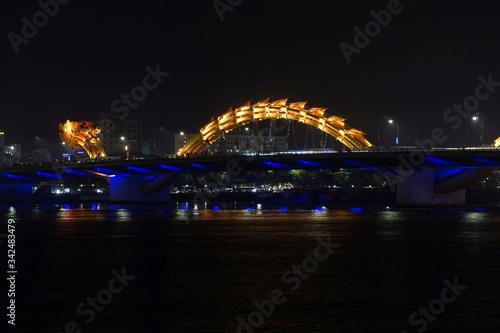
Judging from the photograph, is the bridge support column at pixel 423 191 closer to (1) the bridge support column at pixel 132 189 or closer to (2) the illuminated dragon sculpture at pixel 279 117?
(2) the illuminated dragon sculpture at pixel 279 117

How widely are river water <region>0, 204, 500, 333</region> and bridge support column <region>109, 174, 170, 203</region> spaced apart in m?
71.6

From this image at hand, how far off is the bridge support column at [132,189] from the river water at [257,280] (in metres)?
71.6

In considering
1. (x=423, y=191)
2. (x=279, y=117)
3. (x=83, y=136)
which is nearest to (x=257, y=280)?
(x=423, y=191)

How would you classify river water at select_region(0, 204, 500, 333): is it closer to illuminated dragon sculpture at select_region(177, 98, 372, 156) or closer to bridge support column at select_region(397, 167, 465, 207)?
bridge support column at select_region(397, 167, 465, 207)

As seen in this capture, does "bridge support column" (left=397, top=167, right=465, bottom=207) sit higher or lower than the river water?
higher

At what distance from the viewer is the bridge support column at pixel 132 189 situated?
150 m

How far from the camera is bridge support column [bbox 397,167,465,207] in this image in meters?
124

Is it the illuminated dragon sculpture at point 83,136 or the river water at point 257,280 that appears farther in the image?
the illuminated dragon sculpture at point 83,136

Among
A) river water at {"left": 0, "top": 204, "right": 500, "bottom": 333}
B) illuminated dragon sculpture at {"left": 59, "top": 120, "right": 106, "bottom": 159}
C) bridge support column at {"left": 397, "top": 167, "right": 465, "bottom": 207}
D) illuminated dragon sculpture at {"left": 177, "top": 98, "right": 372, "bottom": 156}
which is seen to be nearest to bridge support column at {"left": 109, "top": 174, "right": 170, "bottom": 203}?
illuminated dragon sculpture at {"left": 177, "top": 98, "right": 372, "bottom": 156}

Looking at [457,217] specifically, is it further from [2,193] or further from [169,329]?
[2,193]

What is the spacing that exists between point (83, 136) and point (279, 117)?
45.9 meters

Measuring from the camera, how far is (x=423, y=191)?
125 metres

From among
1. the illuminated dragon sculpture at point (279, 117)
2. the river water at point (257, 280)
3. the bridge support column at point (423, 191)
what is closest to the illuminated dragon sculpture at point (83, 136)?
the illuminated dragon sculpture at point (279, 117)

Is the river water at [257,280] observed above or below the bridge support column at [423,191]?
below
